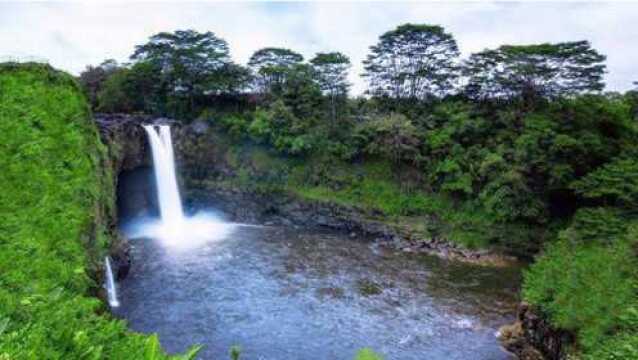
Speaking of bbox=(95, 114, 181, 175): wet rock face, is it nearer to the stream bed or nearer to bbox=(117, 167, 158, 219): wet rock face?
bbox=(117, 167, 158, 219): wet rock face

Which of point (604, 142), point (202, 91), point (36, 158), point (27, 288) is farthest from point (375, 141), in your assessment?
point (27, 288)

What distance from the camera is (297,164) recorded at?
3488 centimetres

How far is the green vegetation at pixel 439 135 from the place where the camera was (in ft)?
80.6

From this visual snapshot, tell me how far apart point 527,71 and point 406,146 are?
8.76m

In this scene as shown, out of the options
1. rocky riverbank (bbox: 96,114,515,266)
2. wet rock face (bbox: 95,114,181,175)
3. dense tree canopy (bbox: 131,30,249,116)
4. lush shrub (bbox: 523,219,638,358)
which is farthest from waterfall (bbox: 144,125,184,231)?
lush shrub (bbox: 523,219,638,358)

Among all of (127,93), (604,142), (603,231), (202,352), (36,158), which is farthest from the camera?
(127,93)

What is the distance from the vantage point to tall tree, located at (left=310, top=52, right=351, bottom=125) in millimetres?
36812

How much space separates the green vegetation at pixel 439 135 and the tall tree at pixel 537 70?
0.08 meters

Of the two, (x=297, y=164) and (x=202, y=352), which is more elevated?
(x=297, y=164)

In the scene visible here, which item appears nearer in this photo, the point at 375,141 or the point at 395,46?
the point at 375,141

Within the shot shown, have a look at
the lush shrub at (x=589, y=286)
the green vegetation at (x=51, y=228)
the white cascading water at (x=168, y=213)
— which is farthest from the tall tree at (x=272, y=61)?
the lush shrub at (x=589, y=286)

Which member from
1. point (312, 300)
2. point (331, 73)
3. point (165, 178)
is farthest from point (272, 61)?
point (312, 300)

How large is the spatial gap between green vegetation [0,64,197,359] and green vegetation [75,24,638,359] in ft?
42.6

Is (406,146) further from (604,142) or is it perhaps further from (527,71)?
(604,142)
